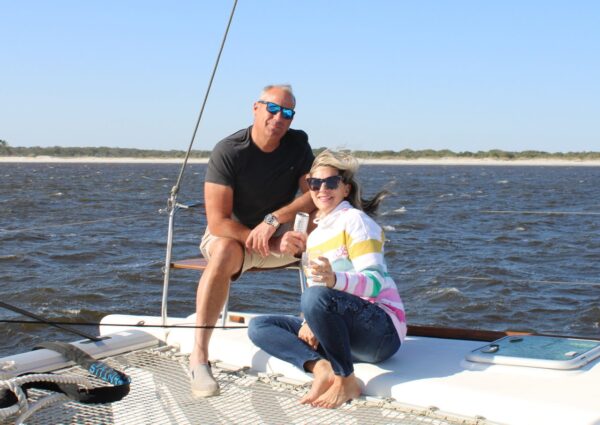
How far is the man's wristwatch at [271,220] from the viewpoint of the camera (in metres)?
4.03

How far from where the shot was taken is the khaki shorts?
4.20 metres

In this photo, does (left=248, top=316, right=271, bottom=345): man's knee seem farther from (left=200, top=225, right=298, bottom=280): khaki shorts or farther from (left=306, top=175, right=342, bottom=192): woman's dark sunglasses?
(left=306, top=175, right=342, bottom=192): woman's dark sunglasses

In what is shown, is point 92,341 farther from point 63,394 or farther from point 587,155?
point 587,155

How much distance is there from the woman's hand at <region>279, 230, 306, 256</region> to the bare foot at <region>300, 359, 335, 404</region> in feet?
1.75

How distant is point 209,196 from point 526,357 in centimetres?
171

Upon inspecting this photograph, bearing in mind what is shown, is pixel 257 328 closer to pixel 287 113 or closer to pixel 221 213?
pixel 221 213

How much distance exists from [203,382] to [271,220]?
0.89 m

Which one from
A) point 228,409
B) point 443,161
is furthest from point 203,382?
point 443,161

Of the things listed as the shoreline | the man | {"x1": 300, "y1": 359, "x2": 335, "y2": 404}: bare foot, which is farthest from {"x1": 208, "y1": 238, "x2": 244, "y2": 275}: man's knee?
the shoreline

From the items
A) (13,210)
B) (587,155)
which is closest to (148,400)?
(13,210)

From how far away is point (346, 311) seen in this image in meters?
3.31

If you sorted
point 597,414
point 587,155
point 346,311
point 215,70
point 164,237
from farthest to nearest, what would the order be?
point 587,155 → point 164,237 → point 215,70 → point 346,311 → point 597,414

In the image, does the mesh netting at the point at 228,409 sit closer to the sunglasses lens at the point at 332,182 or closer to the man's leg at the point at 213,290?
the man's leg at the point at 213,290

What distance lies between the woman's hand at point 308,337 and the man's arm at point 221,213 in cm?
59
